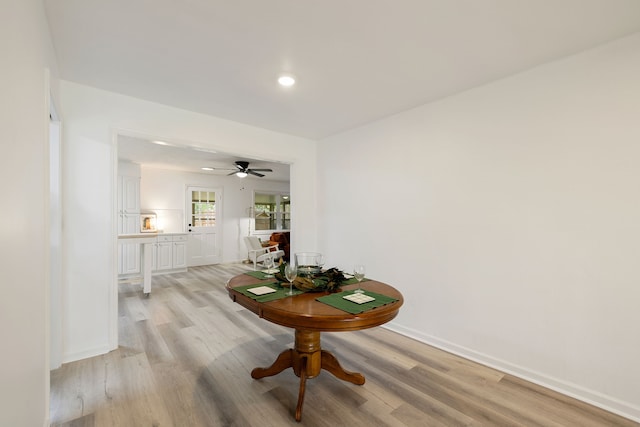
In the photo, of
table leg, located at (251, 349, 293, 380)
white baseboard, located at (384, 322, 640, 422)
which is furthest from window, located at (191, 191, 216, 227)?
white baseboard, located at (384, 322, 640, 422)

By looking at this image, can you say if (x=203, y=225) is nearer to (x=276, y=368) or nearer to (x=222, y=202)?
(x=222, y=202)

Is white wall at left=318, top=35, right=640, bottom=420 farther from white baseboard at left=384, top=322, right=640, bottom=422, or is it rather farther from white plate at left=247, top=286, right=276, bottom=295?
white plate at left=247, top=286, right=276, bottom=295

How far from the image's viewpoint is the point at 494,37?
70.4 inches

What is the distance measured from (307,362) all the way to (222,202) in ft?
19.8

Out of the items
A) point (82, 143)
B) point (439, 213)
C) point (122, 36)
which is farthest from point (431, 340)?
point (82, 143)

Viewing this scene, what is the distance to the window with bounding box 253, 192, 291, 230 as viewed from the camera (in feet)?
26.0

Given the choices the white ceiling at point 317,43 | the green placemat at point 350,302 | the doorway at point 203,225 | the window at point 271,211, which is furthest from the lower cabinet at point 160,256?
the green placemat at point 350,302

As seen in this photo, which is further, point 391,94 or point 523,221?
point 391,94

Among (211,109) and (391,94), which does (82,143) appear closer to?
(211,109)

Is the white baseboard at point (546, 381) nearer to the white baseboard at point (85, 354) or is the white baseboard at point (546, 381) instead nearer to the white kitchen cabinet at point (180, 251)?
the white baseboard at point (85, 354)

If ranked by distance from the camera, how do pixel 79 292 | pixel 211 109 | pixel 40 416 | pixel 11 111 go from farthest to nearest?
1. pixel 211 109
2. pixel 79 292
3. pixel 40 416
4. pixel 11 111

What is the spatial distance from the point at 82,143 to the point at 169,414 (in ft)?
7.73

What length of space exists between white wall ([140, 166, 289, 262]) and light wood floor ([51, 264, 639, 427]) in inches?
157

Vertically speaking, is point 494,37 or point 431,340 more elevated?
point 494,37
